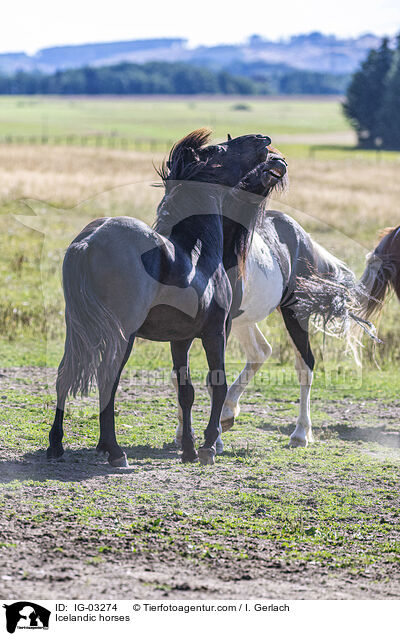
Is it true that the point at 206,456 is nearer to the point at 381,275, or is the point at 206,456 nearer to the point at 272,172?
the point at 272,172

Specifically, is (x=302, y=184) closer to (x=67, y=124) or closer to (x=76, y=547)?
(x=76, y=547)

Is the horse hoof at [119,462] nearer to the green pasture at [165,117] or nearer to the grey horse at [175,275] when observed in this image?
the grey horse at [175,275]

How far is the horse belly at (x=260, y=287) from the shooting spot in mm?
7141

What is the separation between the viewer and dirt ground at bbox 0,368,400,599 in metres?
4.02

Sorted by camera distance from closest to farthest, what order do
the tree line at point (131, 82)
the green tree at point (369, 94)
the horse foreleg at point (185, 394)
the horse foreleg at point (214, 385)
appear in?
the horse foreleg at point (214, 385)
the horse foreleg at point (185, 394)
the green tree at point (369, 94)
the tree line at point (131, 82)

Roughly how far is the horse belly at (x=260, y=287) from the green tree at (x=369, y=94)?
73.1 meters

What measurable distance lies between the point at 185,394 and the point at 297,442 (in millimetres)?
1553

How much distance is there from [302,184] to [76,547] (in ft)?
96.9

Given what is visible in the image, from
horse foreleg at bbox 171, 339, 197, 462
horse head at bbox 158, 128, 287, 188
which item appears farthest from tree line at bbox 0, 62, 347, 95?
horse foreleg at bbox 171, 339, 197, 462

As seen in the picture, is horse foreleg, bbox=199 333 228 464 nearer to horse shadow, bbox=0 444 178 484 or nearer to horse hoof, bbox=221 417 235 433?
horse shadow, bbox=0 444 178 484

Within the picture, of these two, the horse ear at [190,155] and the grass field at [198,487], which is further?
the horse ear at [190,155]

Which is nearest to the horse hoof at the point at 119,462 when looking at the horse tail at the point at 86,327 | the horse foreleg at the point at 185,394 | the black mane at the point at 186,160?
the horse foreleg at the point at 185,394

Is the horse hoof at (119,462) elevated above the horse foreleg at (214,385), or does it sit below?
below
